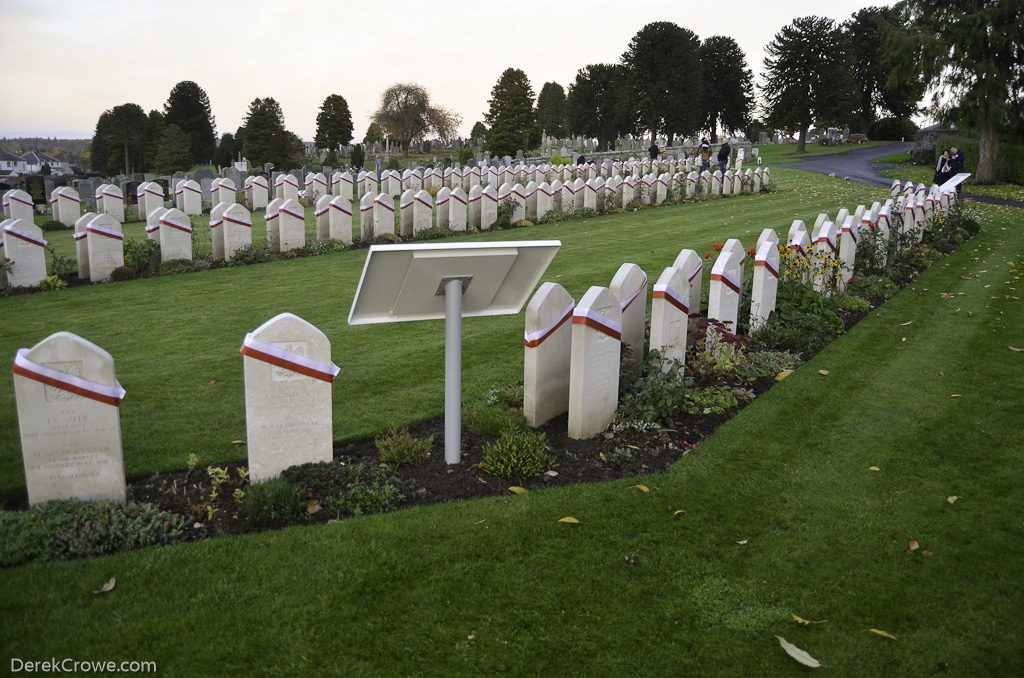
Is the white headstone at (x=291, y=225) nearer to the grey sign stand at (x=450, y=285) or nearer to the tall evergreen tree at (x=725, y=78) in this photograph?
the grey sign stand at (x=450, y=285)

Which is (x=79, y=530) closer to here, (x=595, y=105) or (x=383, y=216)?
(x=383, y=216)

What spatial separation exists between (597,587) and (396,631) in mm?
1010

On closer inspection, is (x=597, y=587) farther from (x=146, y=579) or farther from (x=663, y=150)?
(x=663, y=150)

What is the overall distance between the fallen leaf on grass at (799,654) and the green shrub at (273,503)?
2.63 meters

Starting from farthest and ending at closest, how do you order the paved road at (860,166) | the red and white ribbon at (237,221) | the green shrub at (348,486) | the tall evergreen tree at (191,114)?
the tall evergreen tree at (191,114), the paved road at (860,166), the red and white ribbon at (237,221), the green shrub at (348,486)

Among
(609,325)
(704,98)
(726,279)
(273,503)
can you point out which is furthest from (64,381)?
(704,98)

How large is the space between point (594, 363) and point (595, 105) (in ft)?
207

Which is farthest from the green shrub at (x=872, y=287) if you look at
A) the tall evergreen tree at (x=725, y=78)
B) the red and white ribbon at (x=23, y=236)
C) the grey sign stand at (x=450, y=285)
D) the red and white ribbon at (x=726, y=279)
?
the tall evergreen tree at (x=725, y=78)

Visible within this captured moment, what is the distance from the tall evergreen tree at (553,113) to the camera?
7381cm

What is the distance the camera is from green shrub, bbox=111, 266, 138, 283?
1134 centimetres

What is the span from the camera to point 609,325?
5270 mm

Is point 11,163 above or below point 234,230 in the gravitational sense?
above

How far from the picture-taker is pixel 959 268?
39.6 ft

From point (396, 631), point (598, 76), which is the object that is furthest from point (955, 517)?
point (598, 76)
